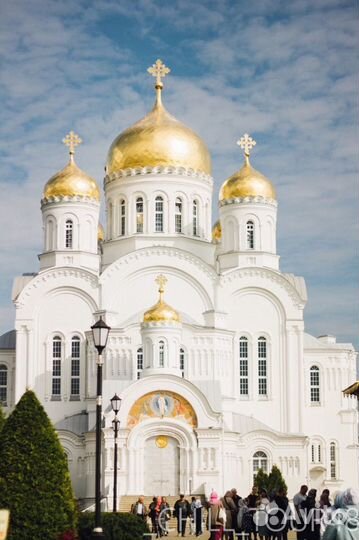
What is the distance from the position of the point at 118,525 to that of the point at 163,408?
1781 centimetres

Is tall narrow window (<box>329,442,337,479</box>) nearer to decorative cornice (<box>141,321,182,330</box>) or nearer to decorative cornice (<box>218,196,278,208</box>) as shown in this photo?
decorative cornice (<box>141,321,182,330</box>)

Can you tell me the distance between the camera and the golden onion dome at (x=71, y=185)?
4303 centimetres

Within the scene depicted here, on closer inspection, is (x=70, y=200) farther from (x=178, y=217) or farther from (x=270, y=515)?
(x=270, y=515)

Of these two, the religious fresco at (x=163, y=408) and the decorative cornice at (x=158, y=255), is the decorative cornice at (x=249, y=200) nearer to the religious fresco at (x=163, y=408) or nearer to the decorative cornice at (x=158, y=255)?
the decorative cornice at (x=158, y=255)

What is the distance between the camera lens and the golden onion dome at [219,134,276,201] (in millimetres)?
43812

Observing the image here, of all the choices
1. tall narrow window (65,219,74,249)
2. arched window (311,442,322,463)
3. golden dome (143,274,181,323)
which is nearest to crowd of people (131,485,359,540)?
golden dome (143,274,181,323)

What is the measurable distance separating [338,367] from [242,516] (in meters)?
24.2

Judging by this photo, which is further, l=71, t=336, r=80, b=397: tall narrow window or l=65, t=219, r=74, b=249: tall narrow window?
l=65, t=219, r=74, b=249: tall narrow window

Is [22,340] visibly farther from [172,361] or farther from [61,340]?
[172,361]

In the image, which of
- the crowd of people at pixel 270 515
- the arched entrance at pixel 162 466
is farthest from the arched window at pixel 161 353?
the crowd of people at pixel 270 515

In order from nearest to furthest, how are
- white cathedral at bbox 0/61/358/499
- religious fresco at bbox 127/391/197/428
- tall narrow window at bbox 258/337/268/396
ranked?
1. religious fresco at bbox 127/391/197/428
2. white cathedral at bbox 0/61/358/499
3. tall narrow window at bbox 258/337/268/396

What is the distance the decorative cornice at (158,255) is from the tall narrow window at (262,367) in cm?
326

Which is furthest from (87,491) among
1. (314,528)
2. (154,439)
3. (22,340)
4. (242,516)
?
(314,528)

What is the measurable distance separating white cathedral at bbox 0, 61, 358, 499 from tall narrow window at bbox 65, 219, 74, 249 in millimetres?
66
